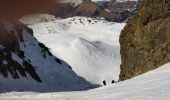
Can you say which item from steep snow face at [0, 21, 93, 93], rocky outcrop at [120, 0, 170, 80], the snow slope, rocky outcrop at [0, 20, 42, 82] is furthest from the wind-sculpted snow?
rocky outcrop at [0, 20, 42, 82]

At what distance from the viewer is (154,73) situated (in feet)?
63.2

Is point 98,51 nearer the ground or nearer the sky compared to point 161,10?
nearer the ground

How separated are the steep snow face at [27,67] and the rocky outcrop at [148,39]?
2577cm

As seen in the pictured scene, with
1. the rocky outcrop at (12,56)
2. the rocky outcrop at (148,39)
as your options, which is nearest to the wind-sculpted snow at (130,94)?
the rocky outcrop at (148,39)

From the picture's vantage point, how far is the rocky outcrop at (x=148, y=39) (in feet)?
96.7

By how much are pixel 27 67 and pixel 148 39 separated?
4367cm

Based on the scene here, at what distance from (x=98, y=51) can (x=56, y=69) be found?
63.1 metres

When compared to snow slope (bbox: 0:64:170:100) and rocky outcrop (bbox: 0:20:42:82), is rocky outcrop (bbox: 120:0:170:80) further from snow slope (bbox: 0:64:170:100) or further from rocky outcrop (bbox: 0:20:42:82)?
rocky outcrop (bbox: 0:20:42:82)

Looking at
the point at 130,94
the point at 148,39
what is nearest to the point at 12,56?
the point at 148,39

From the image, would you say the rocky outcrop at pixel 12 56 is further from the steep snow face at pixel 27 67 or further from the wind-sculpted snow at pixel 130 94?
the wind-sculpted snow at pixel 130 94

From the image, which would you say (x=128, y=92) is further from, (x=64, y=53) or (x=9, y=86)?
(x=64, y=53)

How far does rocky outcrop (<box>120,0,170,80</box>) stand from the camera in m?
29.5

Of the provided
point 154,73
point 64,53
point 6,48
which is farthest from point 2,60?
point 64,53

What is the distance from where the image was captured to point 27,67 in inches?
2874
